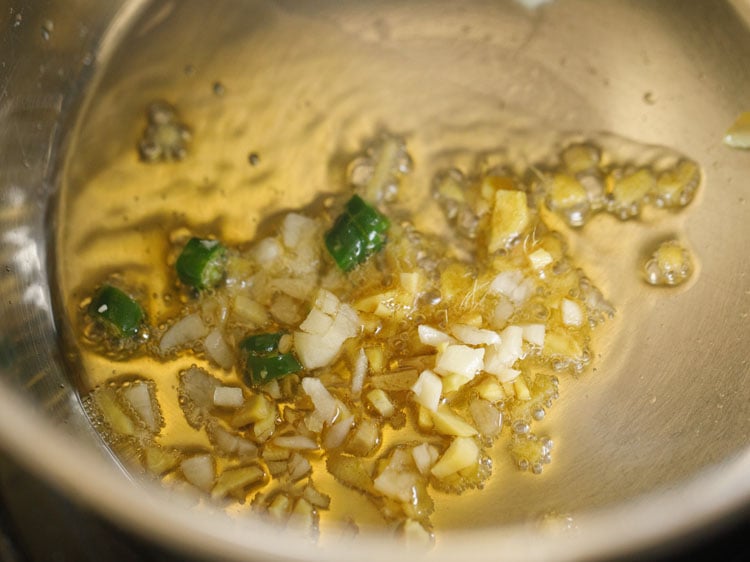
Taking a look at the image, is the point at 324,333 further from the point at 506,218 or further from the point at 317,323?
the point at 506,218

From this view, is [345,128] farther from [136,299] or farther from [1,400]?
[1,400]

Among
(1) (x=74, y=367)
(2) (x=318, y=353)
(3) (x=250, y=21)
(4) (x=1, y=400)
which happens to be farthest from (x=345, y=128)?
(4) (x=1, y=400)

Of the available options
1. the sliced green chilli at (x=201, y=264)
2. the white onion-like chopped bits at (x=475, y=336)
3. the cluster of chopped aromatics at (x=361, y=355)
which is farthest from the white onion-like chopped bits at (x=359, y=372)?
the sliced green chilli at (x=201, y=264)

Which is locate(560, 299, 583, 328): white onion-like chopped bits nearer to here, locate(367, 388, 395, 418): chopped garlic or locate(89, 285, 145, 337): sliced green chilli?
locate(367, 388, 395, 418): chopped garlic

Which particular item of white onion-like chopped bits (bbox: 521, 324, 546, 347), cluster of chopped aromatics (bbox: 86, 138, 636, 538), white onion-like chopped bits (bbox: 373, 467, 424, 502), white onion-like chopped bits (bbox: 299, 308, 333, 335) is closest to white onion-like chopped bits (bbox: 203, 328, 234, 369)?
cluster of chopped aromatics (bbox: 86, 138, 636, 538)

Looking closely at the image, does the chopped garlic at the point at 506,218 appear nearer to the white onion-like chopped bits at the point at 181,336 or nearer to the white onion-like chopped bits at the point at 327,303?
the white onion-like chopped bits at the point at 327,303

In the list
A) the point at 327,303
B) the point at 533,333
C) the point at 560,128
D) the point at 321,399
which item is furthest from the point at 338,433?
the point at 560,128
